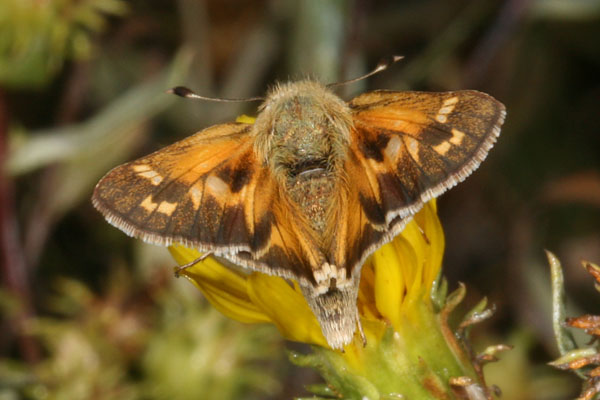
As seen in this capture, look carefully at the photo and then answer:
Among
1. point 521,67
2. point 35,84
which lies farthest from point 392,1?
point 35,84

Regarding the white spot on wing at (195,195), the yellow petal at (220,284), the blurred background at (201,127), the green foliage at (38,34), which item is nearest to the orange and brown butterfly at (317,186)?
the white spot on wing at (195,195)

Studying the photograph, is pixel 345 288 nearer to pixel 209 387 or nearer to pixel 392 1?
pixel 209 387

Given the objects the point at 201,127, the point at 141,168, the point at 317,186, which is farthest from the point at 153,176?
the point at 201,127

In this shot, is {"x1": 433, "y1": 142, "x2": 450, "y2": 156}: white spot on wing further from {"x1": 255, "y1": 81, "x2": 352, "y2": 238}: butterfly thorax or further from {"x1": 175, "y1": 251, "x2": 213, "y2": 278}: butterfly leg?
{"x1": 175, "y1": 251, "x2": 213, "y2": 278}: butterfly leg

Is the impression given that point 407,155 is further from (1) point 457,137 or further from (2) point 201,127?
(2) point 201,127

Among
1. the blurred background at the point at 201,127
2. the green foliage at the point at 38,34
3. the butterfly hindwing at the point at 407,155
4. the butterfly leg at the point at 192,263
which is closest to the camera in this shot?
the butterfly hindwing at the point at 407,155

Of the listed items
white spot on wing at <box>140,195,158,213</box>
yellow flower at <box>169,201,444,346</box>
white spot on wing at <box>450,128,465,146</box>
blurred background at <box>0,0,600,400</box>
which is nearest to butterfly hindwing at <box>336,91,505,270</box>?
white spot on wing at <box>450,128,465,146</box>

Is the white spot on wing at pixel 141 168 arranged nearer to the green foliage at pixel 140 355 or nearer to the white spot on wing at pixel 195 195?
the white spot on wing at pixel 195 195

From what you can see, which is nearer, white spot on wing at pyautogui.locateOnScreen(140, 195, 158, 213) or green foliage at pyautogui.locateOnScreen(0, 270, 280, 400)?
white spot on wing at pyautogui.locateOnScreen(140, 195, 158, 213)
